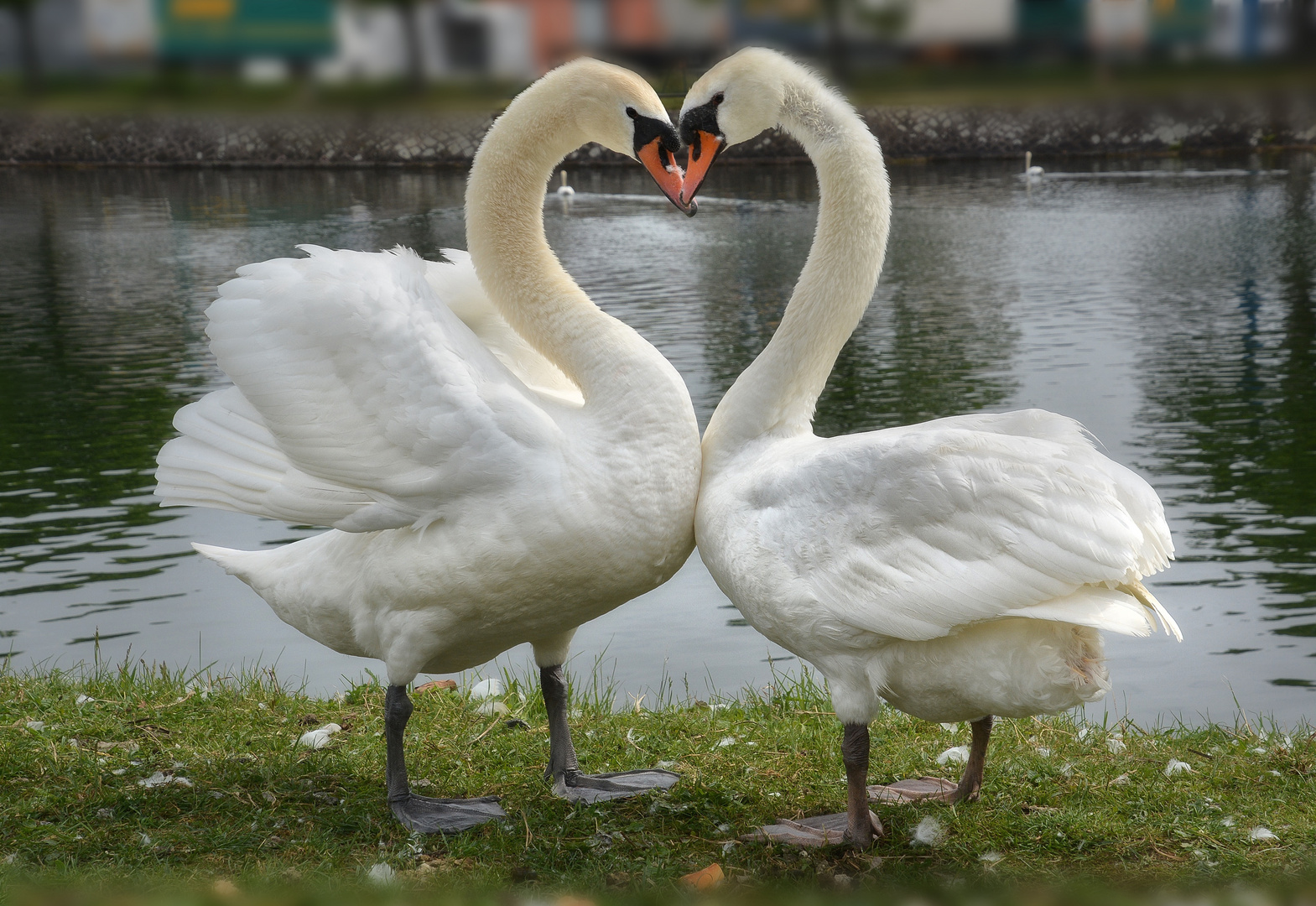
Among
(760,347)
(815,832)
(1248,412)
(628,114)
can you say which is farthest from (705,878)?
(760,347)

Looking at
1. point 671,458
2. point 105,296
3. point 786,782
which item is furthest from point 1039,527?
point 105,296

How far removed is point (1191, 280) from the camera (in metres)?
21.3

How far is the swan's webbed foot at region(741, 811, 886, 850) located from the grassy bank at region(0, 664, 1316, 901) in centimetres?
6

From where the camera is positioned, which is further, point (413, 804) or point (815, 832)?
point (413, 804)

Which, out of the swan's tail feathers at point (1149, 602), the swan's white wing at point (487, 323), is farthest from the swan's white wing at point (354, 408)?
the swan's tail feathers at point (1149, 602)

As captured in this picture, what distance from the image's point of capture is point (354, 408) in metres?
4.47

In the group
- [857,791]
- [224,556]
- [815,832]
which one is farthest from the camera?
[224,556]

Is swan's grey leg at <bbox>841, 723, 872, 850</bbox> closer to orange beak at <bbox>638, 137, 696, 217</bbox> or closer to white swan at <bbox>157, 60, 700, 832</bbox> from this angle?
white swan at <bbox>157, 60, 700, 832</bbox>

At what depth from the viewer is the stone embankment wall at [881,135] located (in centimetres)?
3738

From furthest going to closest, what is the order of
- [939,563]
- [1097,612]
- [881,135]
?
1. [881,135]
2. [939,563]
3. [1097,612]

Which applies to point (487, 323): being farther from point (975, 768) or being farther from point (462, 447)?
point (975, 768)

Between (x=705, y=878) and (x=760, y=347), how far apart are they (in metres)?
13.0

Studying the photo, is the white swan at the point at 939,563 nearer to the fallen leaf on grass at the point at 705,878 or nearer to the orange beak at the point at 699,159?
the orange beak at the point at 699,159

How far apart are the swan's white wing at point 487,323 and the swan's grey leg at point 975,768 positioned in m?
1.97
